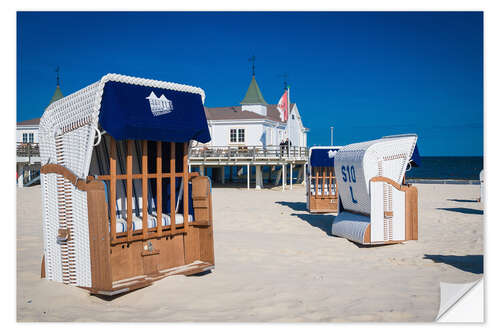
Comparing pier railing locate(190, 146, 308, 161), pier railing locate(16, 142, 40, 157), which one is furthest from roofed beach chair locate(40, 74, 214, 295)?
pier railing locate(16, 142, 40, 157)

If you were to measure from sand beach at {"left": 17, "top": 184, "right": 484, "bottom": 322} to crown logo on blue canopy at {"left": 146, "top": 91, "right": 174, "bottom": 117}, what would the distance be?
195 cm

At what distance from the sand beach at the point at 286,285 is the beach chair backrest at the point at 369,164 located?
881mm

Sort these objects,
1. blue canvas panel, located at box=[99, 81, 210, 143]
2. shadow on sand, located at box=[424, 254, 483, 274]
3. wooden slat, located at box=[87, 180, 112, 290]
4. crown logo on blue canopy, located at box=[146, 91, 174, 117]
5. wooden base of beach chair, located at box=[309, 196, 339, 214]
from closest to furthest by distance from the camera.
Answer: wooden slat, located at box=[87, 180, 112, 290]
blue canvas panel, located at box=[99, 81, 210, 143]
crown logo on blue canopy, located at box=[146, 91, 174, 117]
shadow on sand, located at box=[424, 254, 483, 274]
wooden base of beach chair, located at box=[309, 196, 339, 214]

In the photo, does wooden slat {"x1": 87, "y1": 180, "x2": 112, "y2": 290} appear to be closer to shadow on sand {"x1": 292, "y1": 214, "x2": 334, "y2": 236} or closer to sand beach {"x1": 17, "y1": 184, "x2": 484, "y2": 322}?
sand beach {"x1": 17, "y1": 184, "x2": 484, "y2": 322}

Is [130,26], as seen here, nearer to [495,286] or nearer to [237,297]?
[237,297]

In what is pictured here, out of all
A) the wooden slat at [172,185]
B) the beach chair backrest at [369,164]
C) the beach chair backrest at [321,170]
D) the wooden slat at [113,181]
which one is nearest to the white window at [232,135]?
the beach chair backrest at [321,170]

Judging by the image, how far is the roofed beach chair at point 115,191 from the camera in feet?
14.4

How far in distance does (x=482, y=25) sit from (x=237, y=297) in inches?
186

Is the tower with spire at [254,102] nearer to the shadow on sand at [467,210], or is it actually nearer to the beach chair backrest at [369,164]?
the shadow on sand at [467,210]

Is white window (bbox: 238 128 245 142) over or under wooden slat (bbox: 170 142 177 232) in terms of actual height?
over

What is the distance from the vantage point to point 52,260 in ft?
16.1

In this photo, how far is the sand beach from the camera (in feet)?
13.8

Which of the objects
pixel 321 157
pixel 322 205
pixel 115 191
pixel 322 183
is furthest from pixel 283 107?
pixel 115 191
